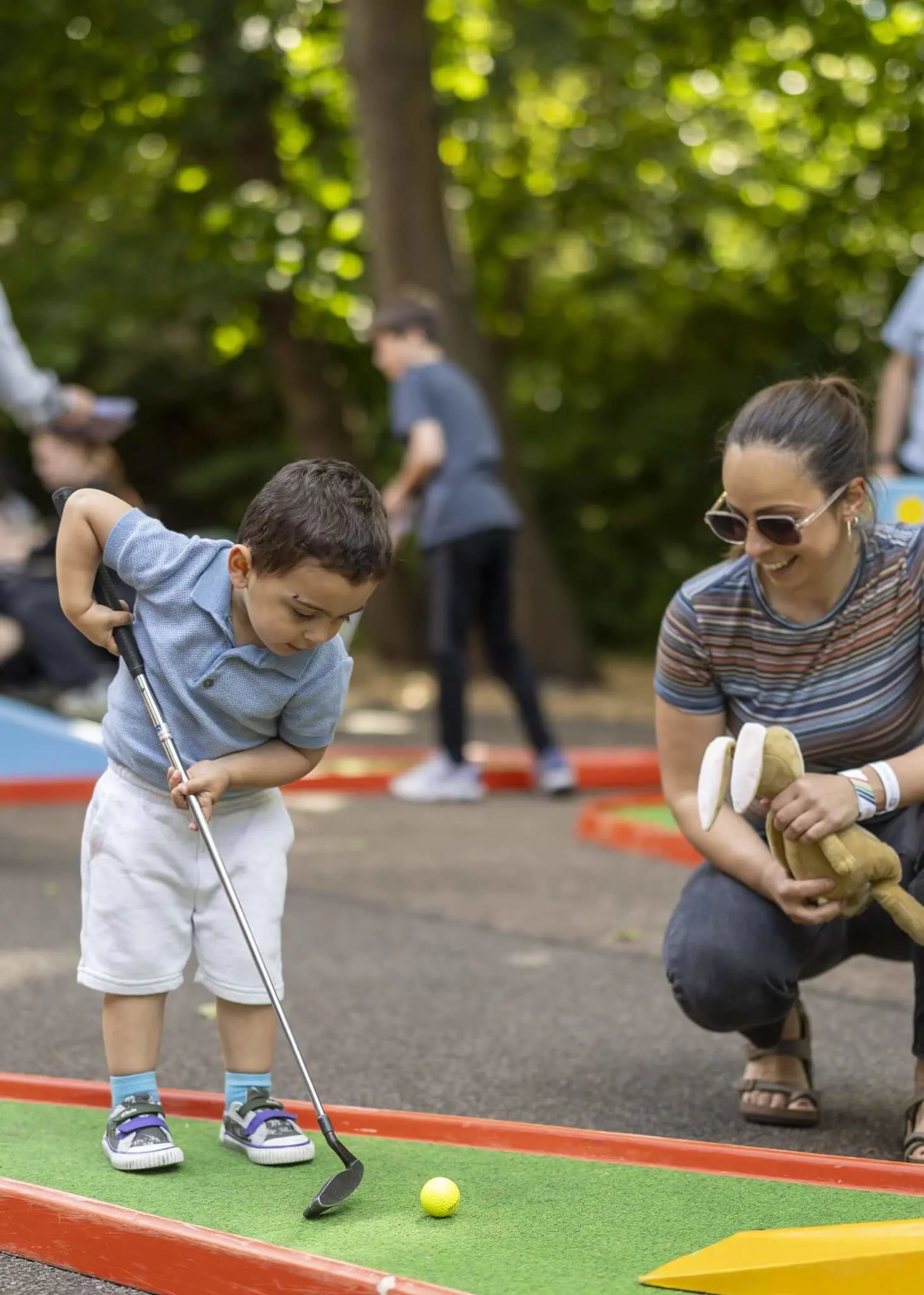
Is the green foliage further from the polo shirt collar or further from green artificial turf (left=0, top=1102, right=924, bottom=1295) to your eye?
green artificial turf (left=0, top=1102, right=924, bottom=1295)

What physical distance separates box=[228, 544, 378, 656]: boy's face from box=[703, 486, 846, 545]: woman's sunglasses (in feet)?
2.15

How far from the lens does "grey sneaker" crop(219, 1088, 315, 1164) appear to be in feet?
10.1

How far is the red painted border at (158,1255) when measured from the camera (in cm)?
248

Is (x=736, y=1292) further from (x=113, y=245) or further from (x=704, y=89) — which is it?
(x=704, y=89)

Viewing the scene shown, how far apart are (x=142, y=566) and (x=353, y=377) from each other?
45.2 feet

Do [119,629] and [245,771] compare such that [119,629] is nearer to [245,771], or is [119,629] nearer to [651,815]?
[245,771]

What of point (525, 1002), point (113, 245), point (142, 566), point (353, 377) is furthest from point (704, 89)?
point (142, 566)

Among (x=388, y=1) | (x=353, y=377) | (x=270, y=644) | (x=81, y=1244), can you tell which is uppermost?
(x=388, y=1)

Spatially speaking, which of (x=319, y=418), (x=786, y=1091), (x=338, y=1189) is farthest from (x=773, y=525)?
(x=319, y=418)

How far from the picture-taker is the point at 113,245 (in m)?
14.7

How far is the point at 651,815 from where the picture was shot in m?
7.04

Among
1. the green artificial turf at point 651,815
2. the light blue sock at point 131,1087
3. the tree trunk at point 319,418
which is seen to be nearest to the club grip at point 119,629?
the light blue sock at point 131,1087

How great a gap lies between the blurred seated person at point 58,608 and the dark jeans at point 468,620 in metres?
1.71

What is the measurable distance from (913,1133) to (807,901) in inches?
19.6
